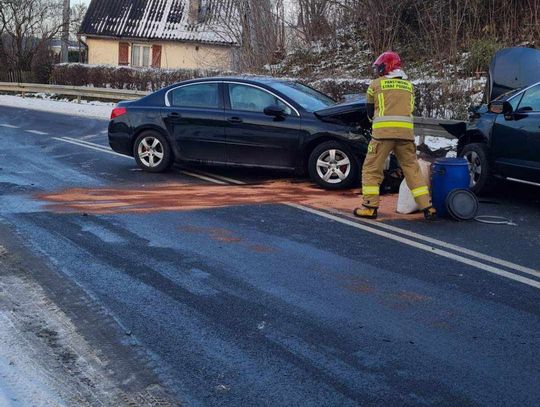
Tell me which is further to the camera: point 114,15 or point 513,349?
point 114,15

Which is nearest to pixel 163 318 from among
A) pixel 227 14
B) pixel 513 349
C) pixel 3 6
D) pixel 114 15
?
pixel 513 349

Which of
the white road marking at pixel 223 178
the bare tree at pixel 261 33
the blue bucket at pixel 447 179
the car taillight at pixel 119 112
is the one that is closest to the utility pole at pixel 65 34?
the bare tree at pixel 261 33

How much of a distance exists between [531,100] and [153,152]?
17.7ft

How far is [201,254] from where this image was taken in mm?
6426

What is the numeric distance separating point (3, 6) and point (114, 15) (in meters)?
7.61

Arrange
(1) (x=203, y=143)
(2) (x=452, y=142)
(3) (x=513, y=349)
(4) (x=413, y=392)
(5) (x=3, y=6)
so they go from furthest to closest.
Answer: (5) (x=3, y=6), (2) (x=452, y=142), (1) (x=203, y=143), (3) (x=513, y=349), (4) (x=413, y=392)

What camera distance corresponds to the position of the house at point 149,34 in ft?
143

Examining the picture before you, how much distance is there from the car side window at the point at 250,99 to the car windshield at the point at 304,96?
0.19 metres

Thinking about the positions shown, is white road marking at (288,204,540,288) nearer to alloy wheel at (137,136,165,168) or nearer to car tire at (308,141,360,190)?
car tire at (308,141,360,190)

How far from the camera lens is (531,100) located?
8719 millimetres

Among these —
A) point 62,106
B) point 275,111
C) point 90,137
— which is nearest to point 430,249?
point 275,111

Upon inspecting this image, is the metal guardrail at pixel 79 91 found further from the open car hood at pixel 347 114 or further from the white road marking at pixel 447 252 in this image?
the white road marking at pixel 447 252

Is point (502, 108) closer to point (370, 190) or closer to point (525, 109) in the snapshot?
point (525, 109)

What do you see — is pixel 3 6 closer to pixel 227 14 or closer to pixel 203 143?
pixel 227 14
